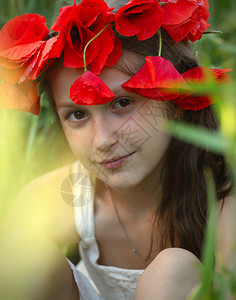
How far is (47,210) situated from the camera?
123 centimetres

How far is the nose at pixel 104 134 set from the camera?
87 cm

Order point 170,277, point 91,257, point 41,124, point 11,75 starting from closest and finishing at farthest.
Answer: point 170,277 → point 11,75 → point 91,257 → point 41,124

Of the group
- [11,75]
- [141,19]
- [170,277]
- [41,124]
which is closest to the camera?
[170,277]

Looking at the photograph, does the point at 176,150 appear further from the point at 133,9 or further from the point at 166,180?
the point at 133,9

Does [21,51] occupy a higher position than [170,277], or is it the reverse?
[21,51]

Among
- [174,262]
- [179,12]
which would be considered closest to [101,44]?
[179,12]

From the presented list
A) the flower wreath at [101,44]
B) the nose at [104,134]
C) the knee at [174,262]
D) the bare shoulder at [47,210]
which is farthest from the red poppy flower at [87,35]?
the bare shoulder at [47,210]

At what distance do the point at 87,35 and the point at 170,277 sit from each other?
468 mm

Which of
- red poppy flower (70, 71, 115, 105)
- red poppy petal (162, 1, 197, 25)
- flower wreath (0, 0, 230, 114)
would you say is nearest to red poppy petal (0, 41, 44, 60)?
flower wreath (0, 0, 230, 114)

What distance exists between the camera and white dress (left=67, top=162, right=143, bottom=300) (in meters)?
1.17

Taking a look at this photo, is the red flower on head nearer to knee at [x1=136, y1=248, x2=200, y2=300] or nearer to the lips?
the lips

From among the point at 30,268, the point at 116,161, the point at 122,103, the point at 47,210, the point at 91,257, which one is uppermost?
the point at 122,103

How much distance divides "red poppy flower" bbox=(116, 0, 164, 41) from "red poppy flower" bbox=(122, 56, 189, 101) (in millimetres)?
Result: 54

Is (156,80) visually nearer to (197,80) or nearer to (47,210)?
(197,80)
